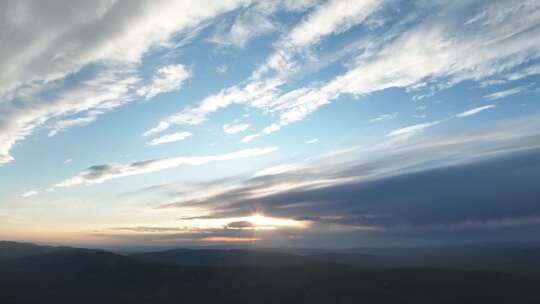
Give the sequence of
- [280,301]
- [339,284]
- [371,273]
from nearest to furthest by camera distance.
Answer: [280,301], [339,284], [371,273]

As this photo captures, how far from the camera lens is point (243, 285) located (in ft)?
320

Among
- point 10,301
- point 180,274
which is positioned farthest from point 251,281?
point 10,301

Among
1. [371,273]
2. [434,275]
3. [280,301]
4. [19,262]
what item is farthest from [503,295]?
[19,262]

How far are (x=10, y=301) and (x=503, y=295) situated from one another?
102098mm

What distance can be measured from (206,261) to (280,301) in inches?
4981

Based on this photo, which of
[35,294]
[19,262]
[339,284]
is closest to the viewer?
[35,294]

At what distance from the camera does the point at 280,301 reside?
75.4m

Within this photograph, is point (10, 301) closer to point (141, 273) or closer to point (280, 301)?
point (141, 273)

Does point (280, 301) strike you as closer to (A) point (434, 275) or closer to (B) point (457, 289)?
(B) point (457, 289)

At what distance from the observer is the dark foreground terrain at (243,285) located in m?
78.1

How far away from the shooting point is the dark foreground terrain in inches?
3073

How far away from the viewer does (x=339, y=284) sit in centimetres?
9362

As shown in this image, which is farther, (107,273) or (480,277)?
(107,273)

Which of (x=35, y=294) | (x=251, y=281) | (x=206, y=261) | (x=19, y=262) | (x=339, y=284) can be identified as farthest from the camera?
(x=206, y=261)
